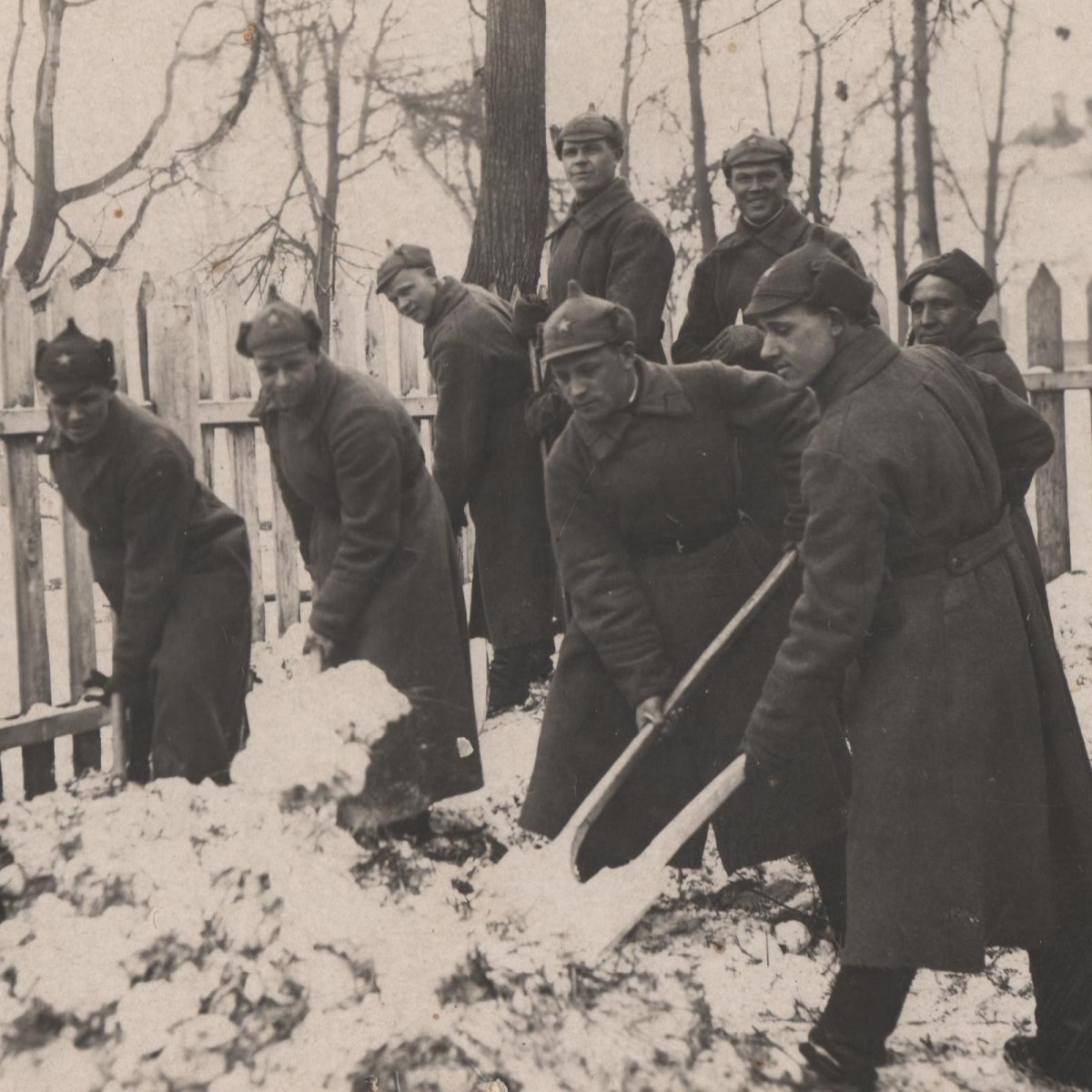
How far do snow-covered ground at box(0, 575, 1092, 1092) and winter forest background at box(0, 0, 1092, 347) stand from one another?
281 centimetres

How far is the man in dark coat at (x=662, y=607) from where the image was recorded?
11.2ft

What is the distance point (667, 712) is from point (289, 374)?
4.69ft

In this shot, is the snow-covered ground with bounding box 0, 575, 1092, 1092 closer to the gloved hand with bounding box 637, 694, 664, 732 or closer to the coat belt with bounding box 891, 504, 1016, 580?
the gloved hand with bounding box 637, 694, 664, 732

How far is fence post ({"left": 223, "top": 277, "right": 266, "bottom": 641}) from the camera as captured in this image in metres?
5.04

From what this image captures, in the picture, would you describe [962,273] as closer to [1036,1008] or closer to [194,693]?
[1036,1008]

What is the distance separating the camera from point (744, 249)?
4.80 metres

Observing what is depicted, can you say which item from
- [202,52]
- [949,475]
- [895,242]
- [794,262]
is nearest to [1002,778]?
[949,475]

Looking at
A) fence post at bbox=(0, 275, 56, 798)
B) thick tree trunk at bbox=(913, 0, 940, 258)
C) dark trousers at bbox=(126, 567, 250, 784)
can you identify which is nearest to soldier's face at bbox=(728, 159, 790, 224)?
dark trousers at bbox=(126, 567, 250, 784)

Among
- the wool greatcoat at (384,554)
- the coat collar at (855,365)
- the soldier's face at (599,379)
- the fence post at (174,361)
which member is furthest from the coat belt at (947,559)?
the fence post at (174,361)

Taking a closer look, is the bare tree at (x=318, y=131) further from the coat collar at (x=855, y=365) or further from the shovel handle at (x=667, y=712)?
the coat collar at (x=855, y=365)

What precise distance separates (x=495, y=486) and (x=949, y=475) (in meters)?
2.92

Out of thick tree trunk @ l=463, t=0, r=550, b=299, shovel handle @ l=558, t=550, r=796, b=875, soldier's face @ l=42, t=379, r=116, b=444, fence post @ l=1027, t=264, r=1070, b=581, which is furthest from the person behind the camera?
fence post @ l=1027, t=264, r=1070, b=581

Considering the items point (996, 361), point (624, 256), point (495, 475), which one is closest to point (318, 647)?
point (495, 475)

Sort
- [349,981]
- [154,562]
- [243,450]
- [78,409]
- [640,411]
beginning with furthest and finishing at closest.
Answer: [243,450], [154,562], [78,409], [640,411], [349,981]
